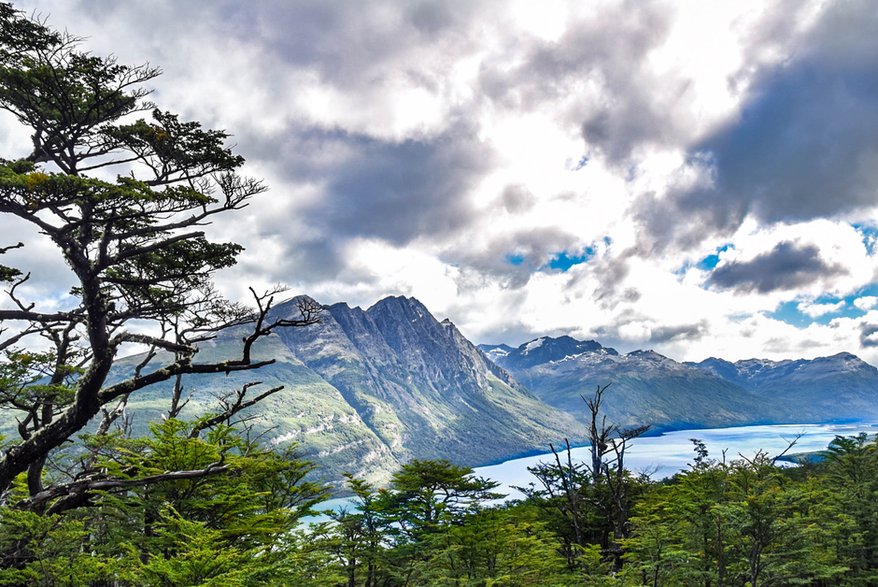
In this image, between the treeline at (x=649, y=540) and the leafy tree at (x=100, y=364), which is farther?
the treeline at (x=649, y=540)

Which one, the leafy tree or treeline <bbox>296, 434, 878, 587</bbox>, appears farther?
treeline <bbox>296, 434, 878, 587</bbox>

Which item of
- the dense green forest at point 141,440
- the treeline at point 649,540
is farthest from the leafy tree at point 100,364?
the treeline at point 649,540

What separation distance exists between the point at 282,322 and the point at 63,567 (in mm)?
6004

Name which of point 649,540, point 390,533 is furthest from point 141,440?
point 649,540

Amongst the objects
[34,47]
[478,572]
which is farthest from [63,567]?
[478,572]

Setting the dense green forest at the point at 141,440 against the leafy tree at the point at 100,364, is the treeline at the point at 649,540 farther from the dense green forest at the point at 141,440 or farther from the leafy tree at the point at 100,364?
the leafy tree at the point at 100,364

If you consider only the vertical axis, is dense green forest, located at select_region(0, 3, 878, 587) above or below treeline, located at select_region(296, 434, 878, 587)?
above

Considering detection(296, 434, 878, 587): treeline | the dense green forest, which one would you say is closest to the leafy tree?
the dense green forest

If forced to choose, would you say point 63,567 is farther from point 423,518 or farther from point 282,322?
point 423,518

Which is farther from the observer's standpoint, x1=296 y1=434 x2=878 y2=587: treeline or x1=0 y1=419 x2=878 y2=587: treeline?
x1=296 y1=434 x2=878 y2=587: treeline

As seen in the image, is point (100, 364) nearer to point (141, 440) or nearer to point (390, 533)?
point (141, 440)

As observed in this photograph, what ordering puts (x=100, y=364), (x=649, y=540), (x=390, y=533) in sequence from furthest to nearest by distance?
(x=390, y=533) < (x=649, y=540) < (x=100, y=364)

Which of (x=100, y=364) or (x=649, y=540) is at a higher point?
(x=100, y=364)

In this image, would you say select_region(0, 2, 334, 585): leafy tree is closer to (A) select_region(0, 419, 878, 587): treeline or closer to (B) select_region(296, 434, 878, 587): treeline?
(A) select_region(0, 419, 878, 587): treeline
